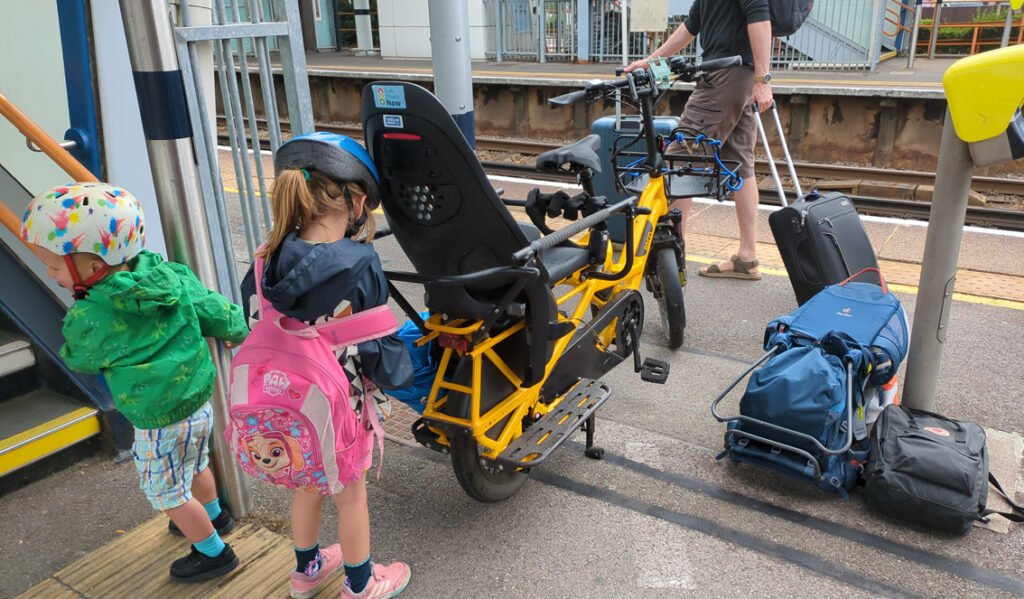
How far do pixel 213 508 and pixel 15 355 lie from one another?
1.28 meters

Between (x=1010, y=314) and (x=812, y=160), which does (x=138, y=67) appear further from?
(x=812, y=160)

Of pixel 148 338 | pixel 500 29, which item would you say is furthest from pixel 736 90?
pixel 500 29

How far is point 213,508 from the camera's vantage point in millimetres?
2799

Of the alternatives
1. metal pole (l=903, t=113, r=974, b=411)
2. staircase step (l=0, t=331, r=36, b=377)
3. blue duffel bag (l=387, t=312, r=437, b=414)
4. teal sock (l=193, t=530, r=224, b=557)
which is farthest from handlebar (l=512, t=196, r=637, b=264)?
staircase step (l=0, t=331, r=36, b=377)

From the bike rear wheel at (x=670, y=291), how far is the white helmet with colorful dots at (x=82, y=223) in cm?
277

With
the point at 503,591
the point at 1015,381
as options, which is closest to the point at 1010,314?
the point at 1015,381

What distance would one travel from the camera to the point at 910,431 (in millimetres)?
3070

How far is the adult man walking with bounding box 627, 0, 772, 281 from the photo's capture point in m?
4.95

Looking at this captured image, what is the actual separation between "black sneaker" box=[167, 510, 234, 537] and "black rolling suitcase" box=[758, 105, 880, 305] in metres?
3.01

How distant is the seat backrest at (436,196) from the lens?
244 centimetres

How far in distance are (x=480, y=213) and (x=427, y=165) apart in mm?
232

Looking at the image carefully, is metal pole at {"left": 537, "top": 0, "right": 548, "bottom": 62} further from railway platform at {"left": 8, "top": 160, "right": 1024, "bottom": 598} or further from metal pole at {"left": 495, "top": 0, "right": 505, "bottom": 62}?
railway platform at {"left": 8, "top": 160, "right": 1024, "bottom": 598}

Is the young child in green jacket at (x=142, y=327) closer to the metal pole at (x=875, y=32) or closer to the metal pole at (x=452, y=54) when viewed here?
the metal pole at (x=452, y=54)

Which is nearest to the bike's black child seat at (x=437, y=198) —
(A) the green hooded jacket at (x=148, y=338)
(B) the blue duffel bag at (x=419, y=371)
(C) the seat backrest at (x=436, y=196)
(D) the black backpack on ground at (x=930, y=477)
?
(C) the seat backrest at (x=436, y=196)
